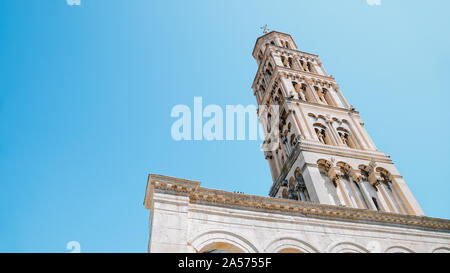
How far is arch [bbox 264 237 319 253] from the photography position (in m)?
12.8

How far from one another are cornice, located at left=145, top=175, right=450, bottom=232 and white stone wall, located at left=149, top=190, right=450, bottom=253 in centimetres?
23

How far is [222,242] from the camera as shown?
1223 centimetres

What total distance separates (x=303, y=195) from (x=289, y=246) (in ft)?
32.4

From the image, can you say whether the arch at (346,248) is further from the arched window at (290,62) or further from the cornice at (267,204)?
the arched window at (290,62)

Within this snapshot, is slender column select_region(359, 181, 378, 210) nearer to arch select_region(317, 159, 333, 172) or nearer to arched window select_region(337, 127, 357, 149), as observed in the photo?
Result: arch select_region(317, 159, 333, 172)

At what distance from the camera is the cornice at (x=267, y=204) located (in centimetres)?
1297

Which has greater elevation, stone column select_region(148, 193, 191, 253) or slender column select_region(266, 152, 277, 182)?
slender column select_region(266, 152, 277, 182)

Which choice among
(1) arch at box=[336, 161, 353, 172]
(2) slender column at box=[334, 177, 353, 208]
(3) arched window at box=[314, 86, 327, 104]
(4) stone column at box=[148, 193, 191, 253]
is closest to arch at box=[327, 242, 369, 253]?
(4) stone column at box=[148, 193, 191, 253]

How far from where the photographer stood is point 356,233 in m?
14.7
